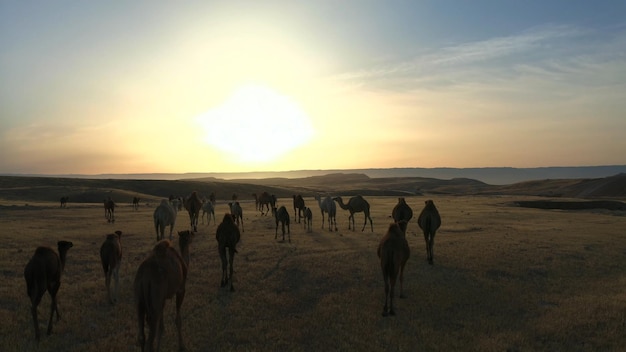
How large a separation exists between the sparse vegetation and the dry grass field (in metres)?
0.04

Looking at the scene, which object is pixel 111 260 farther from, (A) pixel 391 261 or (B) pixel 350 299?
(A) pixel 391 261

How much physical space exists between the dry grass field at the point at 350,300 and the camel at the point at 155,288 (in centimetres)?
143

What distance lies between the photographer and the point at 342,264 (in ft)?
51.6

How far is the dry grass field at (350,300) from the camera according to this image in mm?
9445

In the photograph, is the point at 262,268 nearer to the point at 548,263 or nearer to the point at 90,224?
the point at 548,263

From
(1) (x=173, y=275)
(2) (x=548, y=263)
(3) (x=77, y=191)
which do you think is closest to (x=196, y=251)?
(1) (x=173, y=275)

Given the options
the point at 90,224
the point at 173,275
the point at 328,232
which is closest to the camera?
the point at 173,275

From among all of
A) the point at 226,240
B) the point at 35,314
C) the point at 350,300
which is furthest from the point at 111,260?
the point at 350,300

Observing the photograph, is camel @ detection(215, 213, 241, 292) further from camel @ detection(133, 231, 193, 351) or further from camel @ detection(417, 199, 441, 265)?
camel @ detection(417, 199, 441, 265)

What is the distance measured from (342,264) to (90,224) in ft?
68.6

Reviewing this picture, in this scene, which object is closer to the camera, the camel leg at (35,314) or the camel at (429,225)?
the camel leg at (35,314)

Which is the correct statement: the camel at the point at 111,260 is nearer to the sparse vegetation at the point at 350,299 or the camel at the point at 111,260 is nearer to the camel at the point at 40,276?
the sparse vegetation at the point at 350,299

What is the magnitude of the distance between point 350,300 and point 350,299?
8cm

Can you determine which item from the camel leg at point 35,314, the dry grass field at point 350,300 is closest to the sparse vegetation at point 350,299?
the dry grass field at point 350,300
